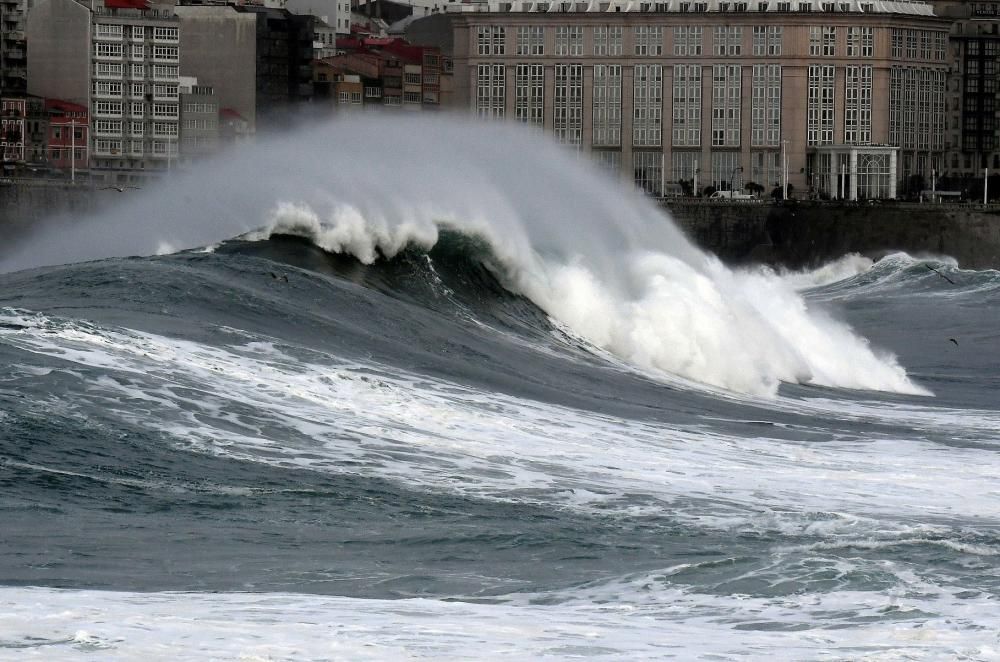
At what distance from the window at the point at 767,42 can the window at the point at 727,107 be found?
5.65 ft

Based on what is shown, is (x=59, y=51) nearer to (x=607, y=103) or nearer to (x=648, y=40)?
(x=607, y=103)

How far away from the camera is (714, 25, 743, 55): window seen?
125m

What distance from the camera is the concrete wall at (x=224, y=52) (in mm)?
124562

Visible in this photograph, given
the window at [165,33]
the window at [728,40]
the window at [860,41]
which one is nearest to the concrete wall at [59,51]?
the window at [165,33]

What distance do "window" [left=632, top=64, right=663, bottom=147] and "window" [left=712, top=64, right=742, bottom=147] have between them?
3.42m

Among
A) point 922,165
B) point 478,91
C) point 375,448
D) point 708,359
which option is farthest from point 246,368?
point 922,165

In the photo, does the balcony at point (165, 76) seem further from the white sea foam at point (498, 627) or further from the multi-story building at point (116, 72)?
the white sea foam at point (498, 627)

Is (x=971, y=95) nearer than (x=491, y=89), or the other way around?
(x=491, y=89)

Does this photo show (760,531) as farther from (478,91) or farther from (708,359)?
(478,91)

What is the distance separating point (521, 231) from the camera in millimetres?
35750

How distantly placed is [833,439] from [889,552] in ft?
25.6

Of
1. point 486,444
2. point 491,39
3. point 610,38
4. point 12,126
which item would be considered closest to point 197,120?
point 12,126

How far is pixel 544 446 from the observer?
2005 cm

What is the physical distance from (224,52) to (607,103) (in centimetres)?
2412
